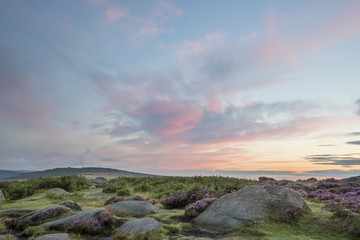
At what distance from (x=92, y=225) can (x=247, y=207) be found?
7.24 m

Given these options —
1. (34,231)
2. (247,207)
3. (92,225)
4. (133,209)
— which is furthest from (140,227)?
(34,231)

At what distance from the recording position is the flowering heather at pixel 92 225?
1091 cm

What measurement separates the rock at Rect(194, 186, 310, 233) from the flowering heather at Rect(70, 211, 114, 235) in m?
4.43

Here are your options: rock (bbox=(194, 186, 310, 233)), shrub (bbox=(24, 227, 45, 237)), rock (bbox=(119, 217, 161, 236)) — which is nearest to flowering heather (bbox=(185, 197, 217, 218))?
rock (bbox=(194, 186, 310, 233))

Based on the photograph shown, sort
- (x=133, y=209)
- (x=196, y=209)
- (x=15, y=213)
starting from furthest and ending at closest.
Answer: (x=15, y=213) < (x=133, y=209) < (x=196, y=209)

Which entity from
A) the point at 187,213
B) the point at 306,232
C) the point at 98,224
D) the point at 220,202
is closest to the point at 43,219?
the point at 98,224

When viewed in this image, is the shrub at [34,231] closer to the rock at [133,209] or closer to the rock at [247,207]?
the rock at [133,209]

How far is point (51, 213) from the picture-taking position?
1294cm

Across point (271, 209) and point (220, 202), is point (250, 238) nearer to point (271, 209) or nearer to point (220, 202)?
point (271, 209)

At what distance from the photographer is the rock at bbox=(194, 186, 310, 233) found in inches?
423

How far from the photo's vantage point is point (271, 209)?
11.1 metres

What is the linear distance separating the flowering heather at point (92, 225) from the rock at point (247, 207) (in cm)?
443

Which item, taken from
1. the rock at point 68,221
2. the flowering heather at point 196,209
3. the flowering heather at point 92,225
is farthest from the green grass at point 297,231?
the rock at point 68,221

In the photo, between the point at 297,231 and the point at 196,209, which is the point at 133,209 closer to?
the point at 196,209
